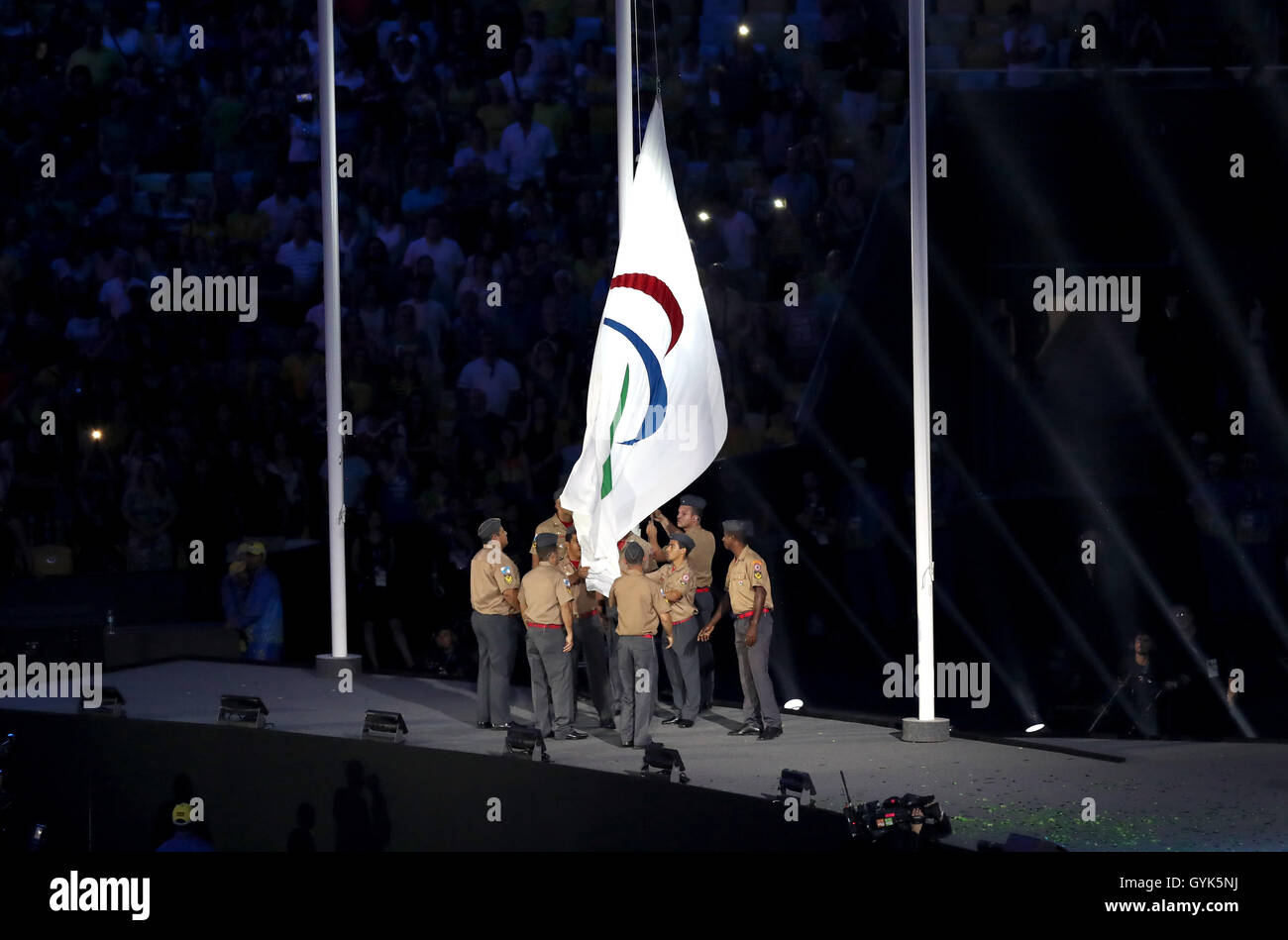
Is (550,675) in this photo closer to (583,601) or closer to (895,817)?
(583,601)

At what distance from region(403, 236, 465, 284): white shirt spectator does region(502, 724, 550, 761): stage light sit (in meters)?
6.86

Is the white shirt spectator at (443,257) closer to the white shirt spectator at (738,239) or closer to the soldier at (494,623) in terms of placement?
the white shirt spectator at (738,239)

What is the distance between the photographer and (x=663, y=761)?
11250 millimetres

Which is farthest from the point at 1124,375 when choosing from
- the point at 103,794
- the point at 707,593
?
the point at 103,794

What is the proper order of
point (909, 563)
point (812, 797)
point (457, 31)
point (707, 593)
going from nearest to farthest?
point (812, 797), point (707, 593), point (909, 563), point (457, 31)

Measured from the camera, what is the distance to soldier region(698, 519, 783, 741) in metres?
12.9

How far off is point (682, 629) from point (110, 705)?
3.72 metres

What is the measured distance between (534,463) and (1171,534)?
511 centimetres

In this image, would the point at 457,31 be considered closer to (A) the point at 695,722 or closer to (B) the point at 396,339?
(B) the point at 396,339

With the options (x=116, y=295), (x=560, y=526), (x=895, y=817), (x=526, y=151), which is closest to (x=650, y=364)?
(x=560, y=526)

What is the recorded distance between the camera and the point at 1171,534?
15977 mm

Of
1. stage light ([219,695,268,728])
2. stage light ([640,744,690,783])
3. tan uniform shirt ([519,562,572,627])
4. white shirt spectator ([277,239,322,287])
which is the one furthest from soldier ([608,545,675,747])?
white shirt spectator ([277,239,322,287])

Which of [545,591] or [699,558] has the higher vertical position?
[699,558]

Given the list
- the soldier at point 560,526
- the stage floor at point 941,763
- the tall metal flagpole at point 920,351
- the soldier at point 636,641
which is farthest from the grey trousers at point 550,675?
the tall metal flagpole at point 920,351
